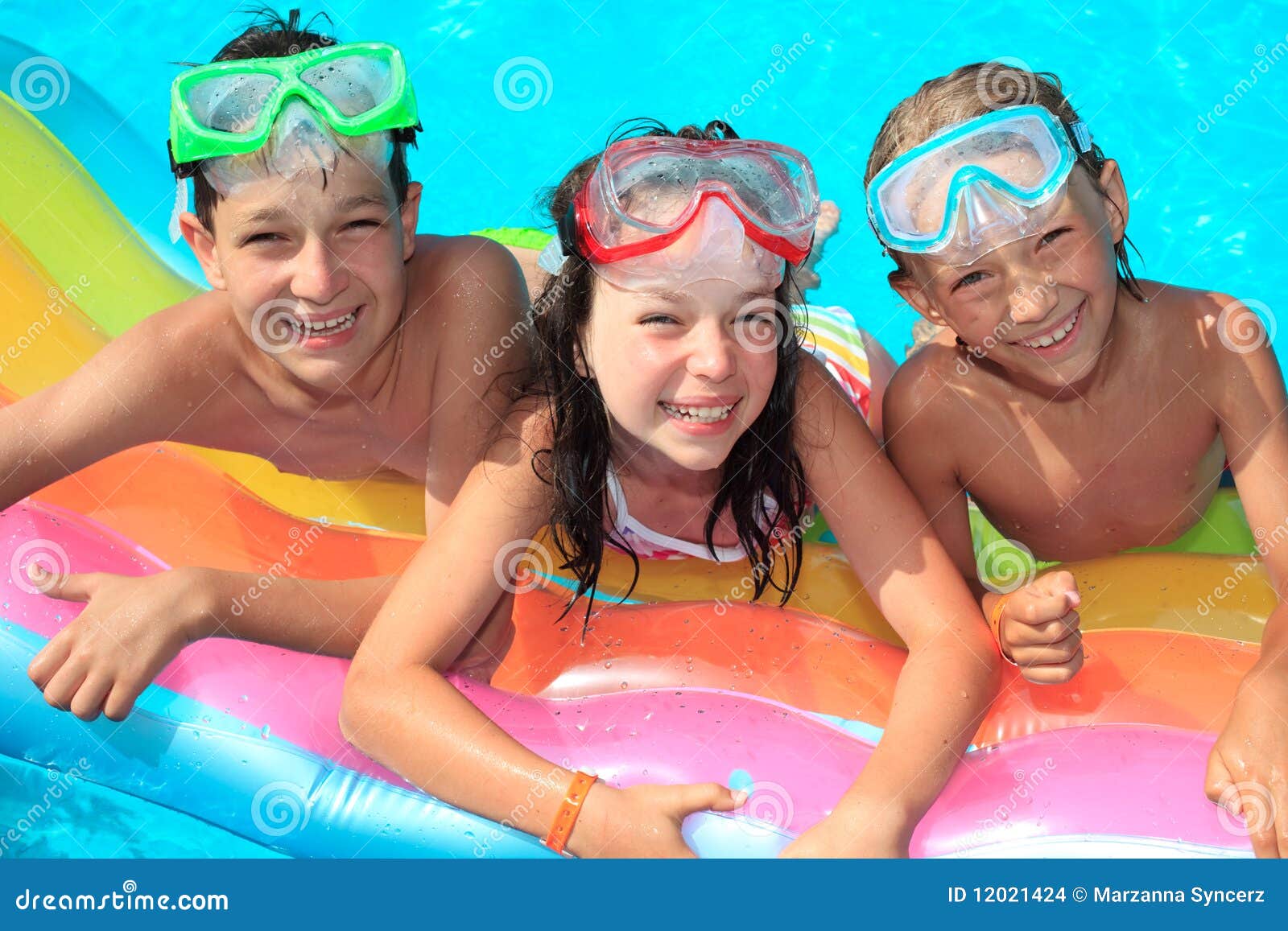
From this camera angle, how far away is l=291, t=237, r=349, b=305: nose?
9.10 feet

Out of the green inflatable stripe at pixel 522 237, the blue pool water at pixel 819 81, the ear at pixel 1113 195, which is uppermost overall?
the blue pool water at pixel 819 81

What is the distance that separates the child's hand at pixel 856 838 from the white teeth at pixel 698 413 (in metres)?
0.77

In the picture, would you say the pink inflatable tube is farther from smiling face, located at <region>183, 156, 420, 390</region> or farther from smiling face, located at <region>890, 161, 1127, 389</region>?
smiling face, located at <region>890, 161, 1127, 389</region>

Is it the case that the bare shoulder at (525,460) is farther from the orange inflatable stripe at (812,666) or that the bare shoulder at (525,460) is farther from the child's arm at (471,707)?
the orange inflatable stripe at (812,666)

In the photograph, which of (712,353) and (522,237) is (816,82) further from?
(712,353)

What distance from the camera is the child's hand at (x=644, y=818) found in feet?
7.91

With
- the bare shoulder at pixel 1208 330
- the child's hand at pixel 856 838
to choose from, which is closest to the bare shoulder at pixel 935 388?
the bare shoulder at pixel 1208 330

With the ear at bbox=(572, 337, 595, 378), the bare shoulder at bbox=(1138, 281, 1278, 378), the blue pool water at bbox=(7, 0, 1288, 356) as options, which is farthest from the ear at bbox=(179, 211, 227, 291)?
the blue pool water at bbox=(7, 0, 1288, 356)

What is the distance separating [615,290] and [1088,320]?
1004 millimetres

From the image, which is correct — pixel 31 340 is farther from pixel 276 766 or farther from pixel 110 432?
pixel 276 766

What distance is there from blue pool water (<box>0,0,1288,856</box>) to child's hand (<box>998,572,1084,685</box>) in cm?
239

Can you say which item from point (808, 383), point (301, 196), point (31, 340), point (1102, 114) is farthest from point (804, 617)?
point (1102, 114)

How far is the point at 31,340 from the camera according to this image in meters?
3.65

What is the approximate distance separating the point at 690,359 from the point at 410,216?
889 millimetres
